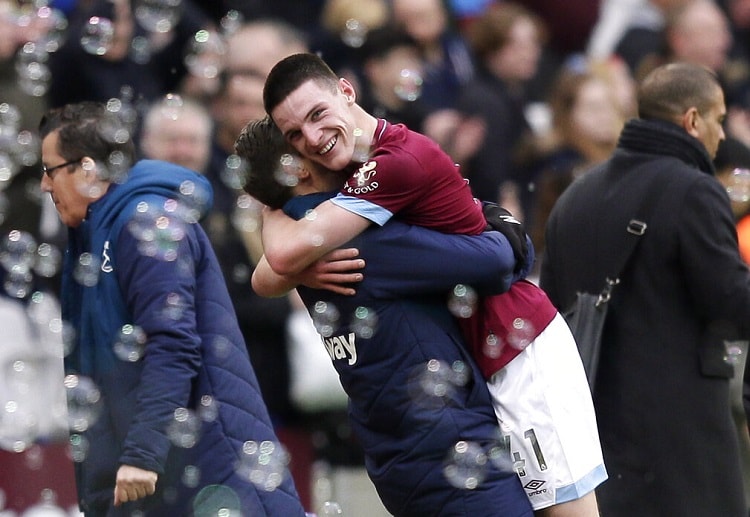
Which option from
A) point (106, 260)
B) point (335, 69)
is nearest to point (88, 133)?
point (106, 260)

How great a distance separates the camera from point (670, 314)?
539cm

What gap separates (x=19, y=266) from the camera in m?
5.82

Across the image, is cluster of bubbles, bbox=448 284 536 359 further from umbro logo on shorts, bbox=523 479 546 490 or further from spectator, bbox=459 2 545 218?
spectator, bbox=459 2 545 218

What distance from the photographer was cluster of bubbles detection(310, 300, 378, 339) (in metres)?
4.18

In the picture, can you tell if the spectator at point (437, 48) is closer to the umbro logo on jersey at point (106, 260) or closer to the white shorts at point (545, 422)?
the umbro logo on jersey at point (106, 260)

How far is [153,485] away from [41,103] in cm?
287

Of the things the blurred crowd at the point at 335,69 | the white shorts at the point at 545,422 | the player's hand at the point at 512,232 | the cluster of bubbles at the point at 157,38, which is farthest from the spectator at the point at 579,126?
the white shorts at the point at 545,422

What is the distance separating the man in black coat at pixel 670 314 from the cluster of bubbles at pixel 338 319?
1510mm

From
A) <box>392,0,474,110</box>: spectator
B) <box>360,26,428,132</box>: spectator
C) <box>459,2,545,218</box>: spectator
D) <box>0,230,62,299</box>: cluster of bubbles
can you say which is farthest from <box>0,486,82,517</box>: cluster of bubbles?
<box>392,0,474,110</box>: spectator

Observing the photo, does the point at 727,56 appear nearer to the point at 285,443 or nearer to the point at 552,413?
the point at 285,443

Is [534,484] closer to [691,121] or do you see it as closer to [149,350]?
[149,350]

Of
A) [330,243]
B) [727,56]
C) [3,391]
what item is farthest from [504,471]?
[727,56]

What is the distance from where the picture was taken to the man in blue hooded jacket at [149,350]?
16.1 feet

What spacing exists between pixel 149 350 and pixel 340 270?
38.5 inches
